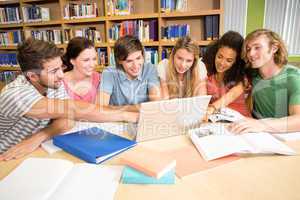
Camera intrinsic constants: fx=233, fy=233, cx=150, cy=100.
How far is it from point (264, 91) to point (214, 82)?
1.23ft

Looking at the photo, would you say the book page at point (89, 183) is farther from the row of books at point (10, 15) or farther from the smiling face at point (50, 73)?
the row of books at point (10, 15)

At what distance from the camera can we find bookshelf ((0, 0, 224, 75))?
9.75ft

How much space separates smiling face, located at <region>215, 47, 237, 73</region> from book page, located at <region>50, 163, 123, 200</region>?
1.18 meters

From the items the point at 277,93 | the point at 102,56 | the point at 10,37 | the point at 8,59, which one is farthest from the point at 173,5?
the point at 8,59

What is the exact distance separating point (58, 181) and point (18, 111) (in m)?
0.47

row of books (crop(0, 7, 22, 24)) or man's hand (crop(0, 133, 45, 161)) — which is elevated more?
row of books (crop(0, 7, 22, 24))

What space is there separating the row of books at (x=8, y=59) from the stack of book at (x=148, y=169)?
389cm

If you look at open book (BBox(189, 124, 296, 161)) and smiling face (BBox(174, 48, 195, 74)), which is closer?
open book (BBox(189, 124, 296, 161))

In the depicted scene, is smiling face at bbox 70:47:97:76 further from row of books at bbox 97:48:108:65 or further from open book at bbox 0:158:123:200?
row of books at bbox 97:48:108:65

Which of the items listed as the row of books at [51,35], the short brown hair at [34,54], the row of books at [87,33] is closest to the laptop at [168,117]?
the short brown hair at [34,54]

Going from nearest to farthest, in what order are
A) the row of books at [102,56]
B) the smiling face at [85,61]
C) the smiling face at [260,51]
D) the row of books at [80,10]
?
the smiling face at [260,51], the smiling face at [85,61], the row of books at [80,10], the row of books at [102,56]

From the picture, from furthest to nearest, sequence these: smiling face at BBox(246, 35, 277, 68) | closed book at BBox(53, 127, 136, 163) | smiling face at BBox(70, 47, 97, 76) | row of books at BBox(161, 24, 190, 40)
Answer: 1. row of books at BBox(161, 24, 190, 40)
2. smiling face at BBox(70, 47, 97, 76)
3. smiling face at BBox(246, 35, 277, 68)
4. closed book at BBox(53, 127, 136, 163)

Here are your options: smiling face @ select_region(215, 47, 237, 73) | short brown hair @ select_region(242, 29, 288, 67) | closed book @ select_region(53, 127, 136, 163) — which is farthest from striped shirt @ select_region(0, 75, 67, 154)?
short brown hair @ select_region(242, 29, 288, 67)

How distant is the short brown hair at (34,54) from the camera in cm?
115
